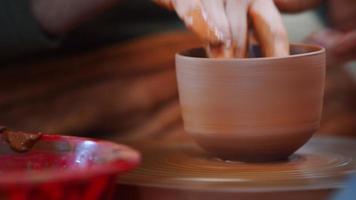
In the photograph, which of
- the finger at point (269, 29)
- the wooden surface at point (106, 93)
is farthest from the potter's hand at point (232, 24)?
the wooden surface at point (106, 93)

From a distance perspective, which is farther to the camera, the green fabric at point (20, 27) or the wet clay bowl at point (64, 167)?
the green fabric at point (20, 27)

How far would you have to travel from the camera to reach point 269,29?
1.17m

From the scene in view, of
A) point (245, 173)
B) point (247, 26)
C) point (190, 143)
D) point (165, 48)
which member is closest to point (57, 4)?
point (165, 48)

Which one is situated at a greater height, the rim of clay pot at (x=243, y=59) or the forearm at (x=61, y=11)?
the rim of clay pot at (x=243, y=59)

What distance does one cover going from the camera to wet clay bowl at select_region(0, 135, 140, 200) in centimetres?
78

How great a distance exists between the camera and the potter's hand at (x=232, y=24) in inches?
44.6

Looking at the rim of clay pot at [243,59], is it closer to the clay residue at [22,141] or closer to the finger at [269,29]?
the finger at [269,29]

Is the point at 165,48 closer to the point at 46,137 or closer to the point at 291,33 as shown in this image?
the point at 291,33

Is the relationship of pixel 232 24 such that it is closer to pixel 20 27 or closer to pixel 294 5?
pixel 294 5

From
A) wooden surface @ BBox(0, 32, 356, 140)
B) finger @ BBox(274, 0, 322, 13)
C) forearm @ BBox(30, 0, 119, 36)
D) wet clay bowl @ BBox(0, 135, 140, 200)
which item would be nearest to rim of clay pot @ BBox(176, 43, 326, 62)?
finger @ BBox(274, 0, 322, 13)

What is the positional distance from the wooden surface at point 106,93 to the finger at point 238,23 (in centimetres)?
80

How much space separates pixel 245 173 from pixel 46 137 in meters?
0.28

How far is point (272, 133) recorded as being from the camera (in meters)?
1.12

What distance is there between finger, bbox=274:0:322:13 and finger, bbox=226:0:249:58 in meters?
0.14
